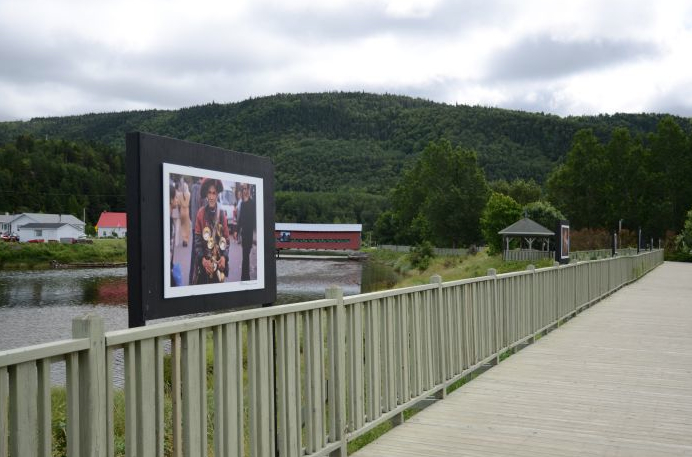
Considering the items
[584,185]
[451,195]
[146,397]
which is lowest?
[146,397]

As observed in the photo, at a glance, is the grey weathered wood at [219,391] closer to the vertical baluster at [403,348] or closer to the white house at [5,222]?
the vertical baluster at [403,348]

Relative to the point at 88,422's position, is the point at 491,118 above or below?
above

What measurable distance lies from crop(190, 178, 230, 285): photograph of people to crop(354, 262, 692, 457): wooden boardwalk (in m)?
1.67

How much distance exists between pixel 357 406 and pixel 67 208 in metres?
122

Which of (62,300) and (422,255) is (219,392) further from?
(422,255)

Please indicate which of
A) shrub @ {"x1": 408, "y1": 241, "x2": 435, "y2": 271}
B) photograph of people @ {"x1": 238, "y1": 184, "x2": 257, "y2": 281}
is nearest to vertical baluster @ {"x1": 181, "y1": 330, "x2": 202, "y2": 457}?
photograph of people @ {"x1": 238, "y1": 184, "x2": 257, "y2": 281}

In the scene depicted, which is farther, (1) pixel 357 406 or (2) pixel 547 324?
(2) pixel 547 324

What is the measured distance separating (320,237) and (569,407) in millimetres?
101509

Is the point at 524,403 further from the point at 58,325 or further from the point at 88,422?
the point at 58,325

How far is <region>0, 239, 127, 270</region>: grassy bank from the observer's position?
7175 cm

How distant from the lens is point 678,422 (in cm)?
624

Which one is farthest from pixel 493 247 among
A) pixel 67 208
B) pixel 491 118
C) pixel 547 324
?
pixel 491 118

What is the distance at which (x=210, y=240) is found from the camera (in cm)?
560

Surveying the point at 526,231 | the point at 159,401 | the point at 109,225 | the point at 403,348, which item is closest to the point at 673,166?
the point at 526,231
